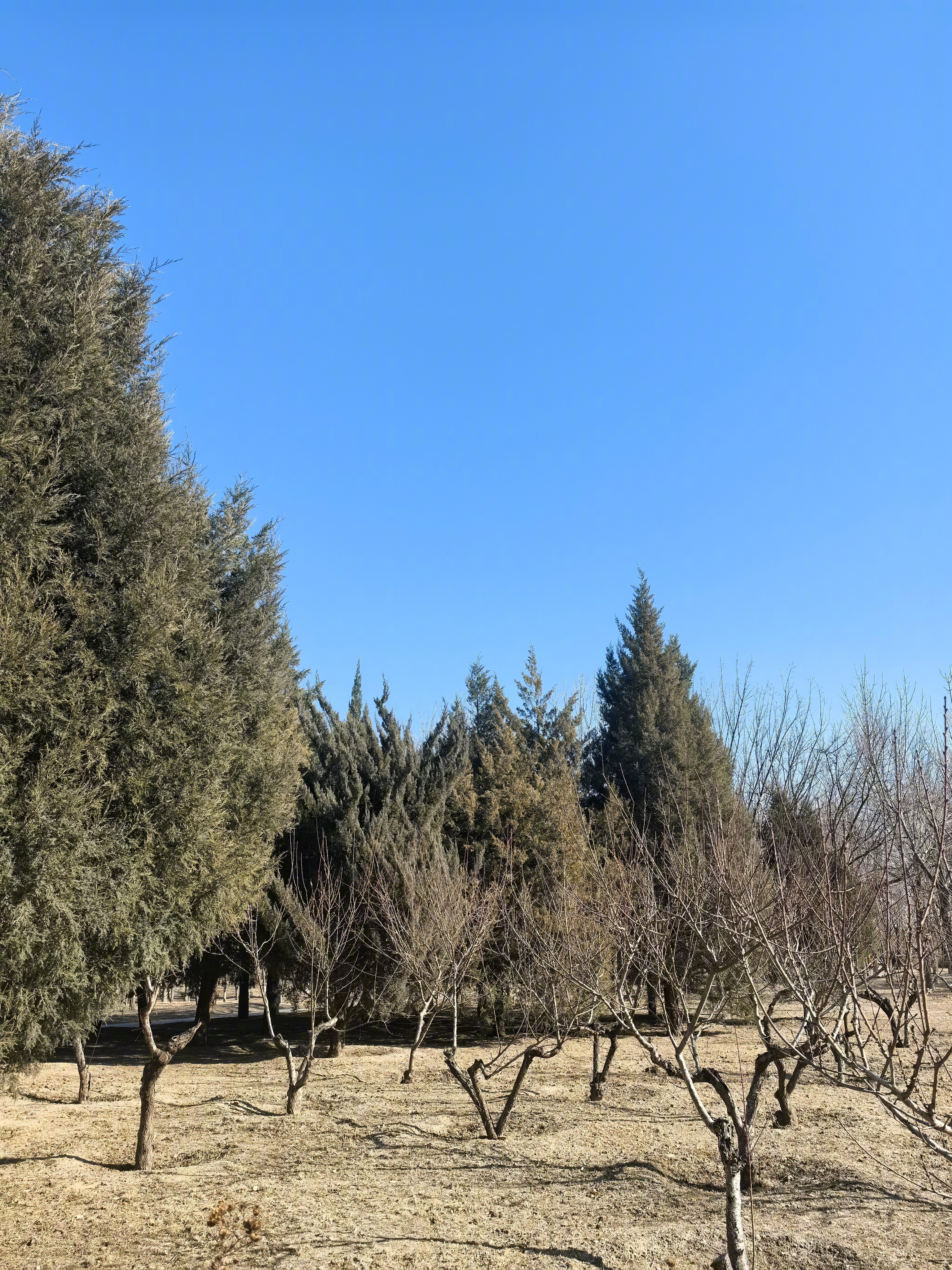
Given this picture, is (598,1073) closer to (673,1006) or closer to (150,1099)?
(673,1006)

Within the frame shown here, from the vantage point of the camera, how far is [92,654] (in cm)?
670

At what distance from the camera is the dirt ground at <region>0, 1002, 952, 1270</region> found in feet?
18.1

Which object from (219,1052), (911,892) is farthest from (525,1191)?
(219,1052)

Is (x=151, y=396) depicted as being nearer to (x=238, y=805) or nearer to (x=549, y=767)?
(x=238, y=805)

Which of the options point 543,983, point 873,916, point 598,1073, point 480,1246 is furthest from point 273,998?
point 873,916

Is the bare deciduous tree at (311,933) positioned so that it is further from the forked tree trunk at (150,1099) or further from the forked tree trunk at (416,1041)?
the forked tree trunk at (150,1099)

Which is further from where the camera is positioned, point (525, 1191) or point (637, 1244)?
point (525, 1191)

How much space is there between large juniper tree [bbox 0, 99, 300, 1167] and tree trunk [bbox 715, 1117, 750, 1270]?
4727mm

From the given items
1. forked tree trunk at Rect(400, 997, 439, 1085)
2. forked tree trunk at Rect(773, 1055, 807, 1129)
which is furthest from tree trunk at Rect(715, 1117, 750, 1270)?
forked tree trunk at Rect(400, 997, 439, 1085)

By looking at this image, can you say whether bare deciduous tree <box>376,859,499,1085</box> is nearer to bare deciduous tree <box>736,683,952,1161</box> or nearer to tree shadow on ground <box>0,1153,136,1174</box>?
tree shadow on ground <box>0,1153,136,1174</box>

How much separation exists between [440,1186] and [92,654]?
5.28 meters

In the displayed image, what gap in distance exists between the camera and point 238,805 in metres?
9.00

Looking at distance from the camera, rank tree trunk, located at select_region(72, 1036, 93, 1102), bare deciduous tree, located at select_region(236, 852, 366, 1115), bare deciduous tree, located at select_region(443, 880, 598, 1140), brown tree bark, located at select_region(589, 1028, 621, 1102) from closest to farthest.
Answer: bare deciduous tree, located at select_region(443, 880, 598, 1140)
brown tree bark, located at select_region(589, 1028, 621, 1102)
tree trunk, located at select_region(72, 1036, 93, 1102)
bare deciduous tree, located at select_region(236, 852, 366, 1115)

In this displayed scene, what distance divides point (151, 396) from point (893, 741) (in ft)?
23.8
